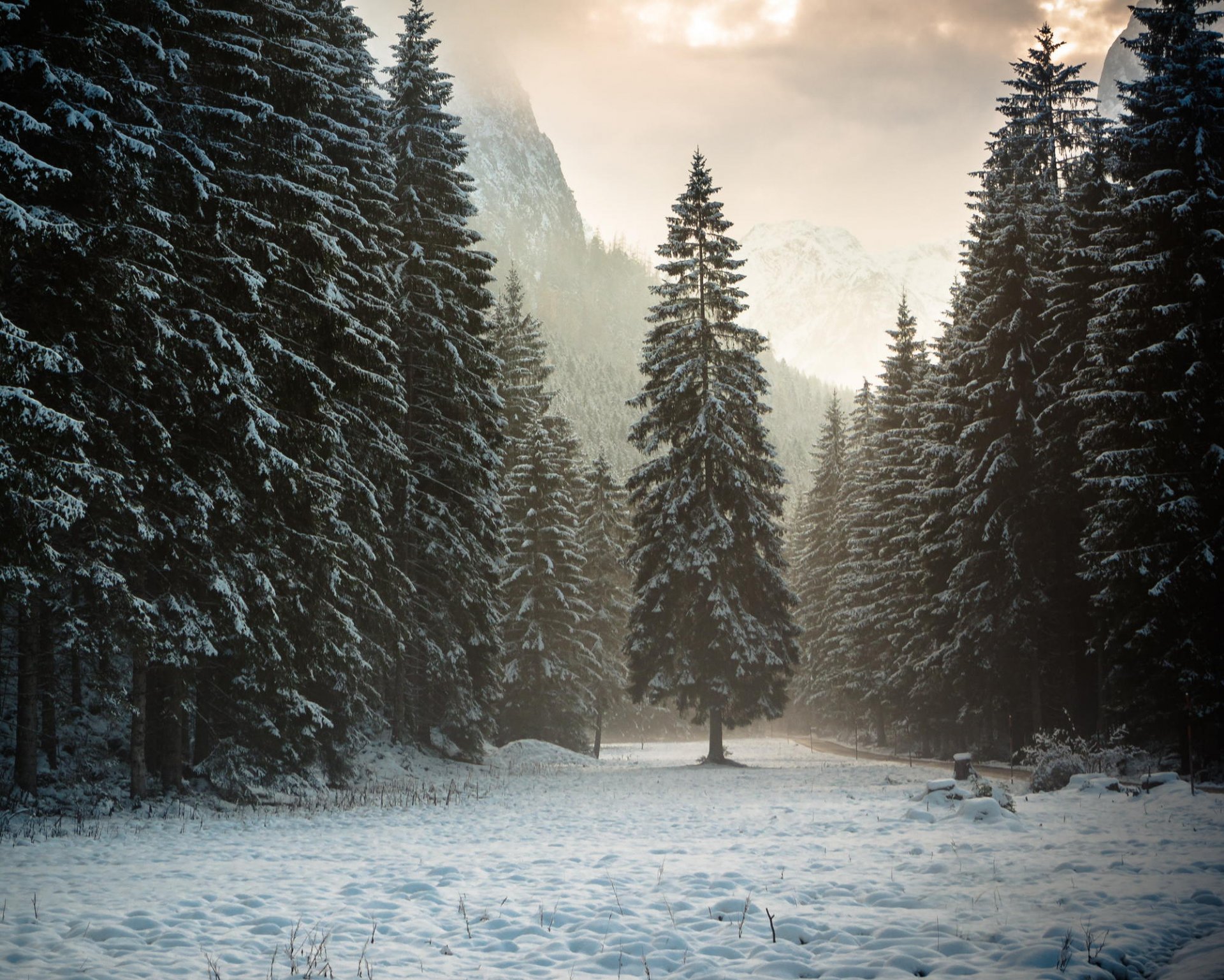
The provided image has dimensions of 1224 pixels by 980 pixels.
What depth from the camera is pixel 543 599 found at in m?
33.8

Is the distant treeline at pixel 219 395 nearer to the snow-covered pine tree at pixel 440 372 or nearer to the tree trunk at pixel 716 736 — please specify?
the snow-covered pine tree at pixel 440 372

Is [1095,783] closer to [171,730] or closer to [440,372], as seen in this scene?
[171,730]

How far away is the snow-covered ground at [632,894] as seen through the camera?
5266mm

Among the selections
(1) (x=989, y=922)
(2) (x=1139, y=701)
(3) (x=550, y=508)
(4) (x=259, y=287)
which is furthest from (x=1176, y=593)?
(3) (x=550, y=508)

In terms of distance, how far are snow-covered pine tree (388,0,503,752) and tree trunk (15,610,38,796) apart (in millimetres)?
9132

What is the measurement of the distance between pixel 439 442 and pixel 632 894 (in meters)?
15.1

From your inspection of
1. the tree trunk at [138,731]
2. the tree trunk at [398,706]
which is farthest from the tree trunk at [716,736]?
the tree trunk at [138,731]

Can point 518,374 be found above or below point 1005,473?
above

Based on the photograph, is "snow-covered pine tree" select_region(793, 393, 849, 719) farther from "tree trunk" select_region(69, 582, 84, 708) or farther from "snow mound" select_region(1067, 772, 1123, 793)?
"tree trunk" select_region(69, 582, 84, 708)

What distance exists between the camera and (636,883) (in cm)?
764

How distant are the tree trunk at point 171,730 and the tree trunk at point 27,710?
1.75m

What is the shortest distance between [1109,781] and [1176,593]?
16.6 feet

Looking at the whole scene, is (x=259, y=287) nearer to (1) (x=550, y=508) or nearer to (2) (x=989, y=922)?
(2) (x=989, y=922)

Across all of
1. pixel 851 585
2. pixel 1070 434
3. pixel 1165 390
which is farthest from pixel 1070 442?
pixel 851 585
